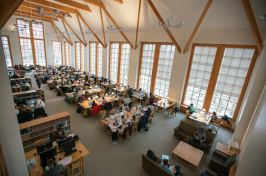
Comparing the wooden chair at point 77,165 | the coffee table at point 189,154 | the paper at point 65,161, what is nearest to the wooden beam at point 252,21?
the coffee table at point 189,154

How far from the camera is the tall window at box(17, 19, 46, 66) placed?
18.8 meters

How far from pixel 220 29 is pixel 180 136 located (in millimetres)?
6662

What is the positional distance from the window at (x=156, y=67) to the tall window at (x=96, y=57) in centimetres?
689

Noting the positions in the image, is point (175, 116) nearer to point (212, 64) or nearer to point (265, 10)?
point (212, 64)

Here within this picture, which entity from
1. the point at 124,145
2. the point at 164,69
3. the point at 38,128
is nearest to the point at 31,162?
the point at 38,128

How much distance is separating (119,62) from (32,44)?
15.2m

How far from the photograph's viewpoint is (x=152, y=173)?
4504 millimetres

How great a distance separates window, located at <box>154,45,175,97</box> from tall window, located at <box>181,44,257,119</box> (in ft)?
5.19

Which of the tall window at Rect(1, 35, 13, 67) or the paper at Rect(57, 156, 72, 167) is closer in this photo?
the paper at Rect(57, 156, 72, 167)

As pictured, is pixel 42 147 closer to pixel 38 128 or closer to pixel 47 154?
pixel 47 154

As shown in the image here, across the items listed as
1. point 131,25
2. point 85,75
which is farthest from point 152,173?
point 85,75

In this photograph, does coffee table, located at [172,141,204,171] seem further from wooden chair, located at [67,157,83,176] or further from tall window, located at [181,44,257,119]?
tall window, located at [181,44,257,119]

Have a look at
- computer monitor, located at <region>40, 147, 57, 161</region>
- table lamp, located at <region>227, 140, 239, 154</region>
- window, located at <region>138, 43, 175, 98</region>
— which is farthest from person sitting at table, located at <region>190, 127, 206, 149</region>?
computer monitor, located at <region>40, 147, 57, 161</region>

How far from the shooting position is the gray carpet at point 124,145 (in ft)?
16.1
